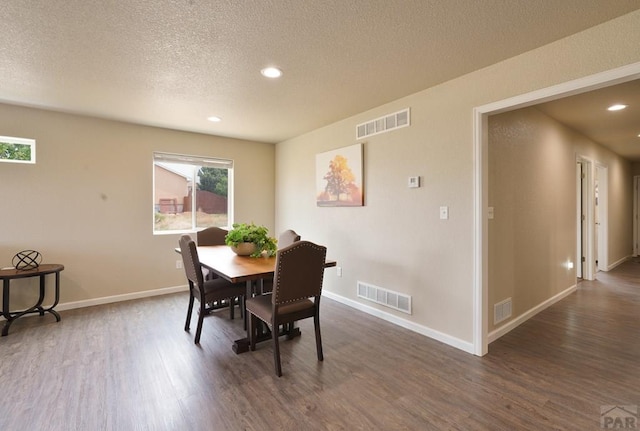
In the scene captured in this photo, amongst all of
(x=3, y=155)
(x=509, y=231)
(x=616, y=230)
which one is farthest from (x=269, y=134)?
(x=616, y=230)

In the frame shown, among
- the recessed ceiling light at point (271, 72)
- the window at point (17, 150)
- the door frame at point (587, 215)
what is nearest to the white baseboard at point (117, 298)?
the window at point (17, 150)

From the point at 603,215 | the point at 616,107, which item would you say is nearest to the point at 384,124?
the point at 616,107

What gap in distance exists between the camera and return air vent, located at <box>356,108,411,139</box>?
324 cm

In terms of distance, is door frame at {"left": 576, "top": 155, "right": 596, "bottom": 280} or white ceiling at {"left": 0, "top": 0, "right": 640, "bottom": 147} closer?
white ceiling at {"left": 0, "top": 0, "right": 640, "bottom": 147}

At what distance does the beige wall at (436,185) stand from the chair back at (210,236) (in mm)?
1659

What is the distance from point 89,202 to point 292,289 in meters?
3.31

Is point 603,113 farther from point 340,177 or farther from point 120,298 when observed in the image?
point 120,298

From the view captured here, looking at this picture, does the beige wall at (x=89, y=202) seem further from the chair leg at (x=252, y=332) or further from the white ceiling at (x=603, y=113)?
the white ceiling at (x=603, y=113)

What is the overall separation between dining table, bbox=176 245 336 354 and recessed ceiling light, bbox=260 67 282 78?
1.69 m

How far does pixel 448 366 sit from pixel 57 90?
444 cm

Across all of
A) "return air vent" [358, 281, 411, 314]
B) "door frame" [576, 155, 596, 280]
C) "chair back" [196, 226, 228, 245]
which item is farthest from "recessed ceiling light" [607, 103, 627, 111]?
"chair back" [196, 226, 228, 245]

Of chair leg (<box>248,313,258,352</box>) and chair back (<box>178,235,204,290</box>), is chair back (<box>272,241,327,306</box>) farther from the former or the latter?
chair back (<box>178,235,204,290</box>)

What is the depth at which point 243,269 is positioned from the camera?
8.25ft

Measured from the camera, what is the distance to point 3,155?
11.5ft
